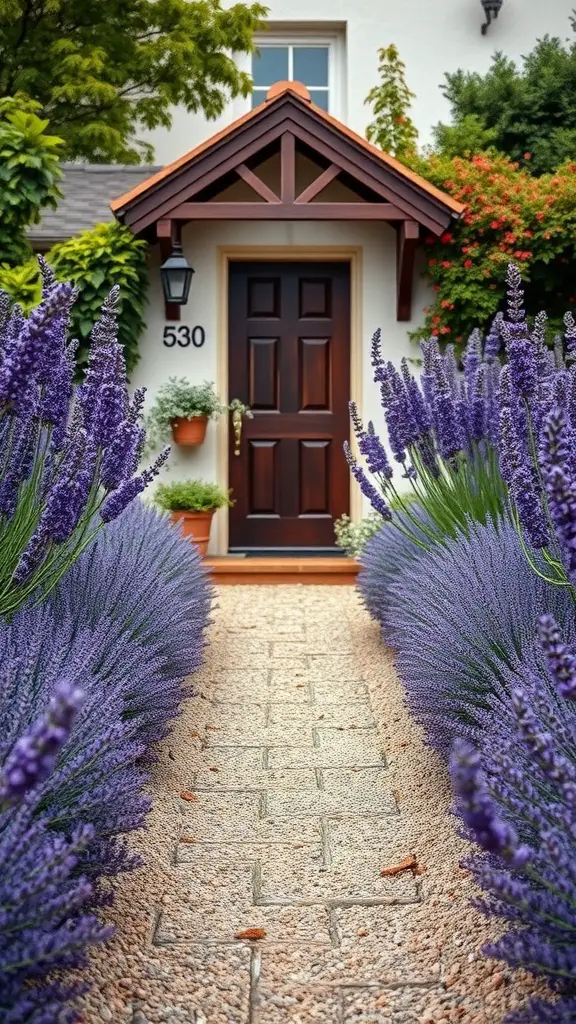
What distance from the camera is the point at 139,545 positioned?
3555 mm

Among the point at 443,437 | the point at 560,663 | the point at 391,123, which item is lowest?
the point at 560,663

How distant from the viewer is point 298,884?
218 centimetres

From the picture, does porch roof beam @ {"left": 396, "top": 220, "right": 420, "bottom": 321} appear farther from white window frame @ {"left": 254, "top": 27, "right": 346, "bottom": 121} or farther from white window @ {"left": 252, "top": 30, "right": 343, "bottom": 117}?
white window @ {"left": 252, "top": 30, "right": 343, "bottom": 117}

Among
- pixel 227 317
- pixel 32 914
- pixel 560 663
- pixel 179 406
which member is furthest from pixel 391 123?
pixel 32 914

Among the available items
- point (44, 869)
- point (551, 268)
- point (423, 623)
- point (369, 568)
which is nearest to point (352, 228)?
point (551, 268)

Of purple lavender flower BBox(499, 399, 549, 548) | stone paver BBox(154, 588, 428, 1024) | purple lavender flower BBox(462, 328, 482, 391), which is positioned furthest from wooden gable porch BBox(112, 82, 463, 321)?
purple lavender flower BBox(499, 399, 549, 548)

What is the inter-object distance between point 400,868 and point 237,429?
17.2ft

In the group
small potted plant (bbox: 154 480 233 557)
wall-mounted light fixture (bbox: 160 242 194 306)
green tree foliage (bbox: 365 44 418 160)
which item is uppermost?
green tree foliage (bbox: 365 44 418 160)

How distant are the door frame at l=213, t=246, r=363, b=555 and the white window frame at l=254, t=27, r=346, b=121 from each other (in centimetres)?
397

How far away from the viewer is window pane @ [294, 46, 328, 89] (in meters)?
10.5

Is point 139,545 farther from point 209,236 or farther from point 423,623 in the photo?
point 209,236

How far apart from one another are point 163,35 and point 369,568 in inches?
322

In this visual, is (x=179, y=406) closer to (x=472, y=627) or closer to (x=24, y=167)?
(x=24, y=167)

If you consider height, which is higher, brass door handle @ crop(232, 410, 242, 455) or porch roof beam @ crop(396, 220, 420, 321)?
porch roof beam @ crop(396, 220, 420, 321)
